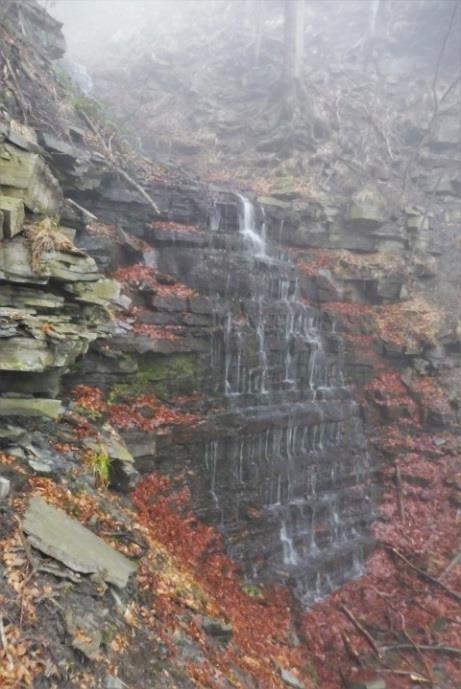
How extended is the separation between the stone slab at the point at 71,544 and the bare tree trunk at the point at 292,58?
2098 centimetres

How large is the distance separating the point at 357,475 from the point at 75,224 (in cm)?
986

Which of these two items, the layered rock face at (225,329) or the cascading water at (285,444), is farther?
the cascading water at (285,444)

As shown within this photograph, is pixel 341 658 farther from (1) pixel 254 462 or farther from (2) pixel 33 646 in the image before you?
(2) pixel 33 646

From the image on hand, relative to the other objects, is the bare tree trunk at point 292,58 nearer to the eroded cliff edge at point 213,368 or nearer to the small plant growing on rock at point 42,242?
the eroded cliff edge at point 213,368

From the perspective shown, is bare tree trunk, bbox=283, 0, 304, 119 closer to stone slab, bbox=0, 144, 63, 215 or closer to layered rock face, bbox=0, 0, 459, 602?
layered rock face, bbox=0, 0, 459, 602

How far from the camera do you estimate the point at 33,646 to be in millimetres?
3805

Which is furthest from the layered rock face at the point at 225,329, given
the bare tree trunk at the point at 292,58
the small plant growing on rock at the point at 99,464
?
the bare tree trunk at the point at 292,58

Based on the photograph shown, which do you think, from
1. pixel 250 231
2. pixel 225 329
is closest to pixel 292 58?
pixel 250 231

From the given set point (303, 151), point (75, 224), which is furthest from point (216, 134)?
point (75, 224)

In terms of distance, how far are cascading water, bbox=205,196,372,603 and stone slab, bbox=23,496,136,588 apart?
15.9 feet

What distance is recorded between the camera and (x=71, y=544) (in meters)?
5.09

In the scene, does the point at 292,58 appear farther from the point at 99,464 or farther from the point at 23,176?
the point at 99,464

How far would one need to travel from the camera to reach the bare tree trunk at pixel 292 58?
21.5 meters

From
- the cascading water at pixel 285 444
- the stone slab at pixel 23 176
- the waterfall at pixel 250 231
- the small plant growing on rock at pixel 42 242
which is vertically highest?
the waterfall at pixel 250 231
